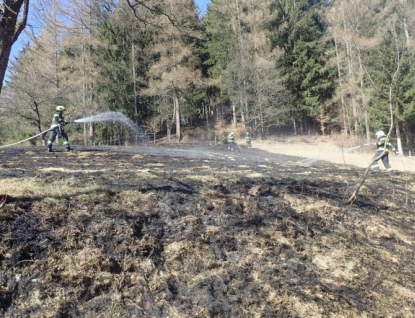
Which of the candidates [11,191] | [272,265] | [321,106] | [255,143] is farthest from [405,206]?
[321,106]

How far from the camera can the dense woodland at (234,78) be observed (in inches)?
840

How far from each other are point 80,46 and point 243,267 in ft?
78.6

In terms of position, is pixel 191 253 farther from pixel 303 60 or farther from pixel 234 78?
pixel 303 60

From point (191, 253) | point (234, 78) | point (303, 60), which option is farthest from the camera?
point (303, 60)

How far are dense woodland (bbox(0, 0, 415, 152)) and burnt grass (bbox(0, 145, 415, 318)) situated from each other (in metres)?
14.8

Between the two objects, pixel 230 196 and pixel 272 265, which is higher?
pixel 230 196

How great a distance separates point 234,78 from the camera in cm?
2805

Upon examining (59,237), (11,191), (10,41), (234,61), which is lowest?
(59,237)

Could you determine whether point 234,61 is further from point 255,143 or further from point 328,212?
point 328,212

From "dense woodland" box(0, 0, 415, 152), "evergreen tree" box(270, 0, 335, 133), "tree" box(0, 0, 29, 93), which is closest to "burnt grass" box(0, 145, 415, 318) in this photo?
"tree" box(0, 0, 29, 93)

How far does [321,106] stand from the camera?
104 ft

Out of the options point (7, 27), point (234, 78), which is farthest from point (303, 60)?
point (7, 27)

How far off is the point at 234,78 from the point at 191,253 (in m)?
25.7

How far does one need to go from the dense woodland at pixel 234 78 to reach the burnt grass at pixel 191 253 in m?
14.8
